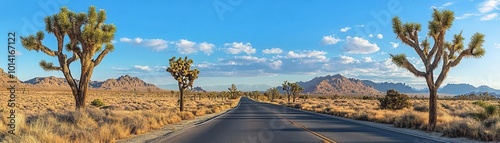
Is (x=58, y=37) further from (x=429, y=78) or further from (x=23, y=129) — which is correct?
(x=429, y=78)

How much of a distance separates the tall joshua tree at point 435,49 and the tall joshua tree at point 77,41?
50.0ft

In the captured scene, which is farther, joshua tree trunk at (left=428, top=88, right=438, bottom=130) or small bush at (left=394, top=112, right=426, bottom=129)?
small bush at (left=394, top=112, right=426, bottom=129)

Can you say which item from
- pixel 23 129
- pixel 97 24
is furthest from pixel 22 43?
pixel 23 129

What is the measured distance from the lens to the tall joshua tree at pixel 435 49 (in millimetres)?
19031

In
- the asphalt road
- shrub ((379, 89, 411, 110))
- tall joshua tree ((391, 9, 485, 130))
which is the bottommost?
the asphalt road

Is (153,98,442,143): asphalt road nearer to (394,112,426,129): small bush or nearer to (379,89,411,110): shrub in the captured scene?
(394,112,426,129): small bush

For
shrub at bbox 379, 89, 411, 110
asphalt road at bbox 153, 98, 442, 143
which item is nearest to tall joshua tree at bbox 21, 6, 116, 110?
asphalt road at bbox 153, 98, 442, 143

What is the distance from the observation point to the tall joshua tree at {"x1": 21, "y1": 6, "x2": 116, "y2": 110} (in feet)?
67.1

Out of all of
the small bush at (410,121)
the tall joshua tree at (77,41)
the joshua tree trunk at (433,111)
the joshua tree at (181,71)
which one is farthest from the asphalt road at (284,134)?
the joshua tree at (181,71)

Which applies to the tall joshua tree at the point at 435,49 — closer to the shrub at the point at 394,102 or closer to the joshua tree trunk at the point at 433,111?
the joshua tree trunk at the point at 433,111

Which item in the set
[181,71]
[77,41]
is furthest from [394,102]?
[77,41]

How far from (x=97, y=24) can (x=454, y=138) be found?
723 inches

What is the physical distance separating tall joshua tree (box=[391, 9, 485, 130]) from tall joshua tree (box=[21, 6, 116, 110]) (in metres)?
15.2

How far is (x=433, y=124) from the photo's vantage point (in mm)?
19203
